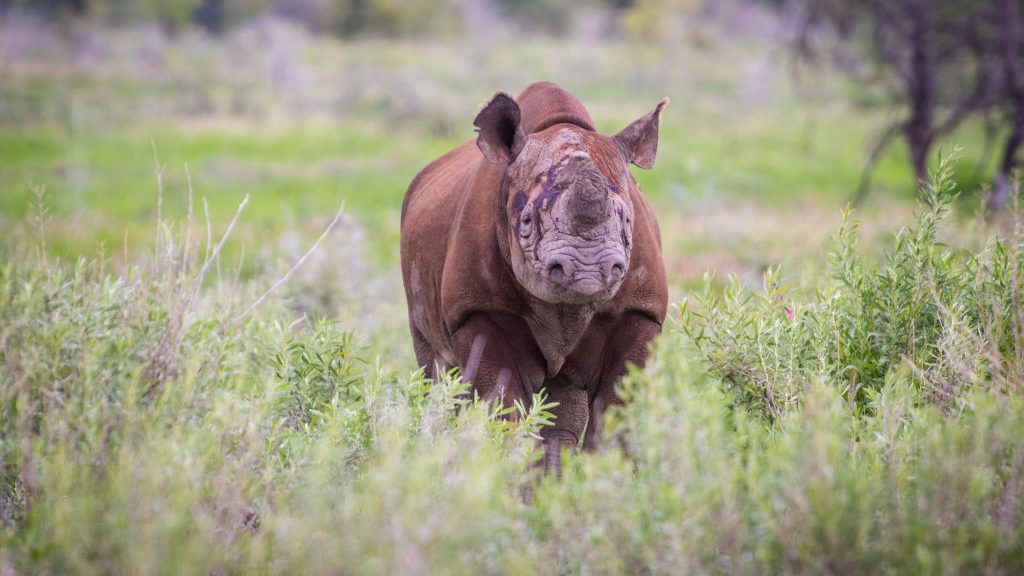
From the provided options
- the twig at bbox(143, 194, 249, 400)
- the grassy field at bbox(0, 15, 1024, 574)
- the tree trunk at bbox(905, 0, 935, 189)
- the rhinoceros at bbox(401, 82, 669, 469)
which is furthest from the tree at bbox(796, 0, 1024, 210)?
the twig at bbox(143, 194, 249, 400)

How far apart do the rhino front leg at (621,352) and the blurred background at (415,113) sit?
1.08 metres

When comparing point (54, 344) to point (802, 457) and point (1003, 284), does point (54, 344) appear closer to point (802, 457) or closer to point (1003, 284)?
point (802, 457)

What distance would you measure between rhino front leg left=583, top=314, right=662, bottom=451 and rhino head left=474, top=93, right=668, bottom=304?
1.76 ft

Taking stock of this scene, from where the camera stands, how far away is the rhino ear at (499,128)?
4.91 meters

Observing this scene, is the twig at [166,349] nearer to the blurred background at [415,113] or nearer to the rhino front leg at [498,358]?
the blurred background at [415,113]

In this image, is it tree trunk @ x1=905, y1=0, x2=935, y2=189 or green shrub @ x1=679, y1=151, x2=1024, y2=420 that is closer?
green shrub @ x1=679, y1=151, x2=1024, y2=420

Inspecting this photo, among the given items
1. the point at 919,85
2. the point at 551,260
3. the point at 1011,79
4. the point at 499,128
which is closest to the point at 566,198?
the point at 551,260

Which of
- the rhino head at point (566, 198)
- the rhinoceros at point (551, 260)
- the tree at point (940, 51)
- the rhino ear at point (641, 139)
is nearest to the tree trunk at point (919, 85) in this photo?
the tree at point (940, 51)

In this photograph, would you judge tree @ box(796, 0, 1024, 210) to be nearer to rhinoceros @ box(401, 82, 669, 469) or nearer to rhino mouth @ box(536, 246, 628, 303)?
rhinoceros @ box(401, 82, 669, 469)

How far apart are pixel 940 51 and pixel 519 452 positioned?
47.0 ft

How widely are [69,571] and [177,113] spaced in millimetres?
30448

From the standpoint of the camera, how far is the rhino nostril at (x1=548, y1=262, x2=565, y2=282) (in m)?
4.36

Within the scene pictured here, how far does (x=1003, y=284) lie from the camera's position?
16.6 feet

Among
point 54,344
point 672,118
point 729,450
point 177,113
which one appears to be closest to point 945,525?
point 729,450
